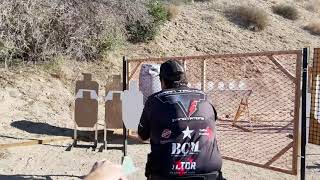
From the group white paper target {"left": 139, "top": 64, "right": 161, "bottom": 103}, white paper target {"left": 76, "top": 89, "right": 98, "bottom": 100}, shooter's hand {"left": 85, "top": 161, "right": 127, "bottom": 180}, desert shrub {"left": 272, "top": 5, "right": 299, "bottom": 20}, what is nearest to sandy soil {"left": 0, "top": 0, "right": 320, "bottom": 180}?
desert shrub {"left": 272, "top": 5, "right": 299, "bottom": 20}

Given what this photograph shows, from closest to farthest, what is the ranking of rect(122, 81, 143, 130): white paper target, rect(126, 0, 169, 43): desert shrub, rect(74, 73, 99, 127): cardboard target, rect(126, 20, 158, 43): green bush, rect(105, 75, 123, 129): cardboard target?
rect(122, 81, 143, 130): white paper target → rect(74, 73, 99, 127): cardboard target → rect(105, 75, 123, 129): cardboard target → rect(126, 0, 169, 43): desert shrub → rect(126, 20, 158, 43): green bush

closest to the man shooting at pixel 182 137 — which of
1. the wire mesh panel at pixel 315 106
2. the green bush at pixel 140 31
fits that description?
the wire mesh panel at pixel 315 106

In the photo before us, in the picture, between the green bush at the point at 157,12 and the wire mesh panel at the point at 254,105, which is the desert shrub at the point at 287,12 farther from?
the green bush at the point at 157,12

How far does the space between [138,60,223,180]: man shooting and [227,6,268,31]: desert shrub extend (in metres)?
20.6

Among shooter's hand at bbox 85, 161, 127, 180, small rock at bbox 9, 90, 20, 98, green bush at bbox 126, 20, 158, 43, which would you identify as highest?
green bush at bbox 126, 20, 158, 43

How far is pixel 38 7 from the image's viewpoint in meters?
14.3

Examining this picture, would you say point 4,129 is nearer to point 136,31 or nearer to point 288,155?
point 288,155

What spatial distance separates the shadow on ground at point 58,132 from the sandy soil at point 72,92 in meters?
0.02

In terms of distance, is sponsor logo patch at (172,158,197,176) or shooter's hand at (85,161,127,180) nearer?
shooter's hand at (85,161,127,180)

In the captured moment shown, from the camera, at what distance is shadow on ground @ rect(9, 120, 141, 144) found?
35.1 feet

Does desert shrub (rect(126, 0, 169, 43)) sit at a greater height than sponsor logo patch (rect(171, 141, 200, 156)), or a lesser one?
greater

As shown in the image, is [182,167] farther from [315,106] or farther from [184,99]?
[315,106]

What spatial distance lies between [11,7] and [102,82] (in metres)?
3.32

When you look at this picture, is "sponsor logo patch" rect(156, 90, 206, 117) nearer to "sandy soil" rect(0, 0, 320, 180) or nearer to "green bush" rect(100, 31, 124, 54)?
"sandy soil" rect(0, 0, 320, 180)
